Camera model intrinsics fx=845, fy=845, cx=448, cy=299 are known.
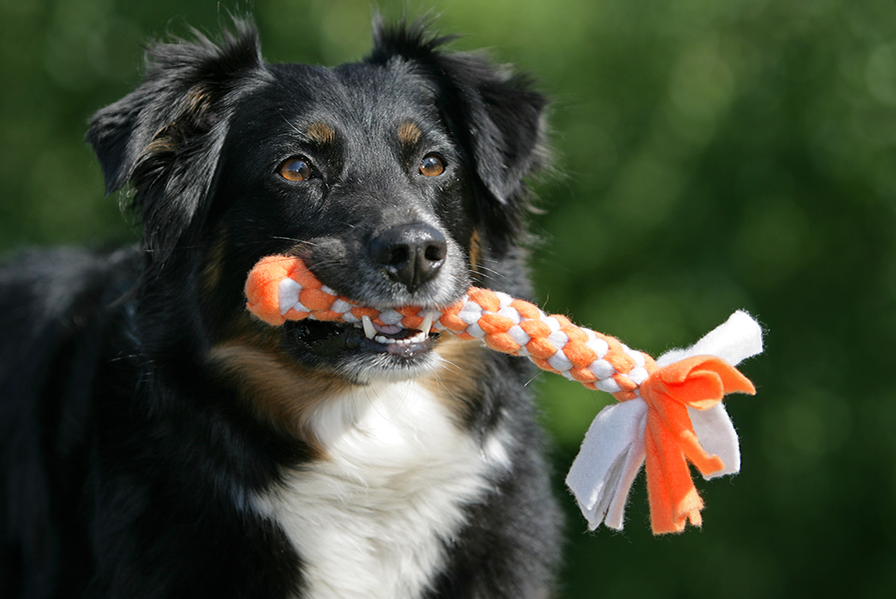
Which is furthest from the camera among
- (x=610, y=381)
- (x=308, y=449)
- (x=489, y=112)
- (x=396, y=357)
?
(x=489, y=112)

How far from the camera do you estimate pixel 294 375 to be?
2.76 meters

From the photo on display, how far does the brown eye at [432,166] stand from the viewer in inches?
114

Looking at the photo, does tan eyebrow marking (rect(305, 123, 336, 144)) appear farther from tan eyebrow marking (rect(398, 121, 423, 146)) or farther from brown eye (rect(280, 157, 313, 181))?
tan eyebrow marking (rect(398, 121, 423, 146))

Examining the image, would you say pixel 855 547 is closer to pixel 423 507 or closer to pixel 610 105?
pixel 610 105

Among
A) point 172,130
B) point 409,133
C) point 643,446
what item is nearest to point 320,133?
point 409,133

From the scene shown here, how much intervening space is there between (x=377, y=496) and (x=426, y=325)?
62 cm

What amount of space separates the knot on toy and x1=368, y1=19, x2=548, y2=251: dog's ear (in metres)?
1.06

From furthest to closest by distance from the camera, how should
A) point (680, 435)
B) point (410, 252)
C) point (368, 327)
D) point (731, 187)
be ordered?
1. point (731, 187)
2. point (368, 327)
3. point (410, 252)
4. point (680, 435)

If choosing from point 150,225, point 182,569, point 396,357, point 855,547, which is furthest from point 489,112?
point 855,547

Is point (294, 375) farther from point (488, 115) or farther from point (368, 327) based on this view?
point (488, 115)

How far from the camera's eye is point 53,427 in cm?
316

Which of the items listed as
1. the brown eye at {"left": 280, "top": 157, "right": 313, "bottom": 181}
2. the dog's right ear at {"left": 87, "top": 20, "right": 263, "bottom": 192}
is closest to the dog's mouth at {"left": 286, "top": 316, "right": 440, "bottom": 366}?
the brown eye at {"left": 280, "top": 157, "right": 313, "bottom": 181}

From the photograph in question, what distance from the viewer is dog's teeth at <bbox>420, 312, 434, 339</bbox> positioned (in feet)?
8.42

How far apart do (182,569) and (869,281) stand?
424 cm
